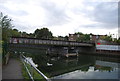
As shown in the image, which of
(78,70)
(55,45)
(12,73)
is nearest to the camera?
(12,73)

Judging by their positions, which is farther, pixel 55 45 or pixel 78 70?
pixel 55 45

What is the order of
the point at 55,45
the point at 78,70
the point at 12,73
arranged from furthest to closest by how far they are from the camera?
1. the point at 55,45
2. the point at 78,70
3. the point at 12,73

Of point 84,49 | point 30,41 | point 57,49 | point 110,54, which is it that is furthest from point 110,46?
point 30,41

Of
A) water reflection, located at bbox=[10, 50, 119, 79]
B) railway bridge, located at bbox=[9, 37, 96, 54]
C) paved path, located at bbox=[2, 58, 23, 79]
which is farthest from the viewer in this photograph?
railway bridge, located at bbox=[9, 37, 96, 54]

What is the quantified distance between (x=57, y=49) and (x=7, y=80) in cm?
4719

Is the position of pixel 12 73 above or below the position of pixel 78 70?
above

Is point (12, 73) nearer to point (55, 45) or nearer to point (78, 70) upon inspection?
point (78, 70)

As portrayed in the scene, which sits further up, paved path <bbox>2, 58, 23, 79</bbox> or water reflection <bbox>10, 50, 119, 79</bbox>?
paved path <bbox>2, 58, 23, 79</bbox>

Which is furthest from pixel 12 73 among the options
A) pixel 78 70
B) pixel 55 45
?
pixel 55 45

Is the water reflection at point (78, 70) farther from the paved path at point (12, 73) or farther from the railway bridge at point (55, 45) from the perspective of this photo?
the paved path at point (12, 73)

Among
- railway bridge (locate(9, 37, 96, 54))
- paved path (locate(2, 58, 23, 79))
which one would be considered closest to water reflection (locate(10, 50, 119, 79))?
railway bridge (locate(9, 37, 96, 54))

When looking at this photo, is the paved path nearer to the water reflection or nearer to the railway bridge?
the water reflection

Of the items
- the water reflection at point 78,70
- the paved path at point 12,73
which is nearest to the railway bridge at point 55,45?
the water reflection at point 78,70

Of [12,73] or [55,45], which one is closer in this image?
[12,73]
